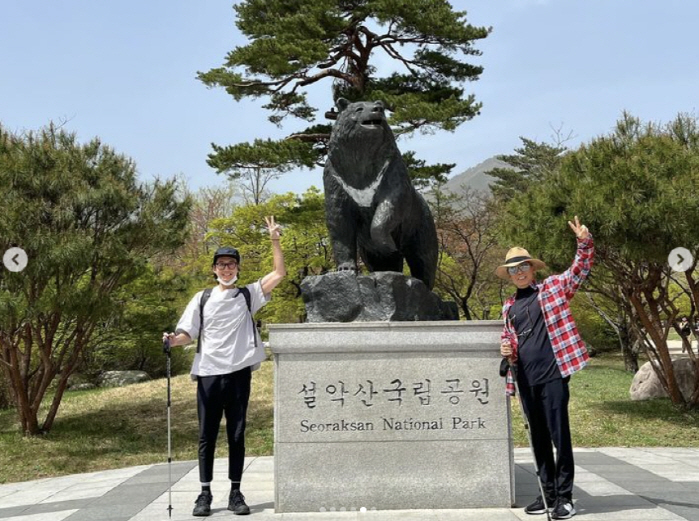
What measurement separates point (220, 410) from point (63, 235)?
19.1 ft

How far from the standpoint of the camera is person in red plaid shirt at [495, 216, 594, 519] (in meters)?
3.96

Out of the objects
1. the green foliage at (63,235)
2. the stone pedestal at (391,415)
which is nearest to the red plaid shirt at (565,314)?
the stone pedestal at (391,415)

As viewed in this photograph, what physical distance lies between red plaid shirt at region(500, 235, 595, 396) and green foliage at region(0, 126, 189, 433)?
269 inches

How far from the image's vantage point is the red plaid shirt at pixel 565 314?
12.9 feet

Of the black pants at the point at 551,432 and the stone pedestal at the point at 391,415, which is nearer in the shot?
the black pants at the point at 551,432

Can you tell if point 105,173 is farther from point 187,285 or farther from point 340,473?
point 340,473

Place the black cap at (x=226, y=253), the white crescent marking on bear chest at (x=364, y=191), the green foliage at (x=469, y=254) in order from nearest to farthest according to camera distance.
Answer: the black cap at (x=226, y=253)
the white crescent marking on bear chest at (x=364, y=191)
the green foliage at (x=469, y=254)

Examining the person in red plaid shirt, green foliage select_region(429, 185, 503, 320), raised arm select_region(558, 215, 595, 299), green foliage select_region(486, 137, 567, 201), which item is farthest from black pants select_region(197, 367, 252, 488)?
green foliage select_region(486, 137, 567, 201)

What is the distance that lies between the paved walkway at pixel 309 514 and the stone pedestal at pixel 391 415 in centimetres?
15

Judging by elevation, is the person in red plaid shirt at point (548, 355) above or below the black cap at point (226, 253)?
below

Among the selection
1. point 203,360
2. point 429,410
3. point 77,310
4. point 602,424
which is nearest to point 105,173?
point 77,310

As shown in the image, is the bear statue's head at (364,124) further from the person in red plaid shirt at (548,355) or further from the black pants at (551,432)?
the black pants at (551,432)

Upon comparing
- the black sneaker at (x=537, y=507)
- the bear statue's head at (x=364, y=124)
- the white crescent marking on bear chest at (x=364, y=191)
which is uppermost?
the bear statue's head at (x=364, y=124)

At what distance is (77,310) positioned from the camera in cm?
924
